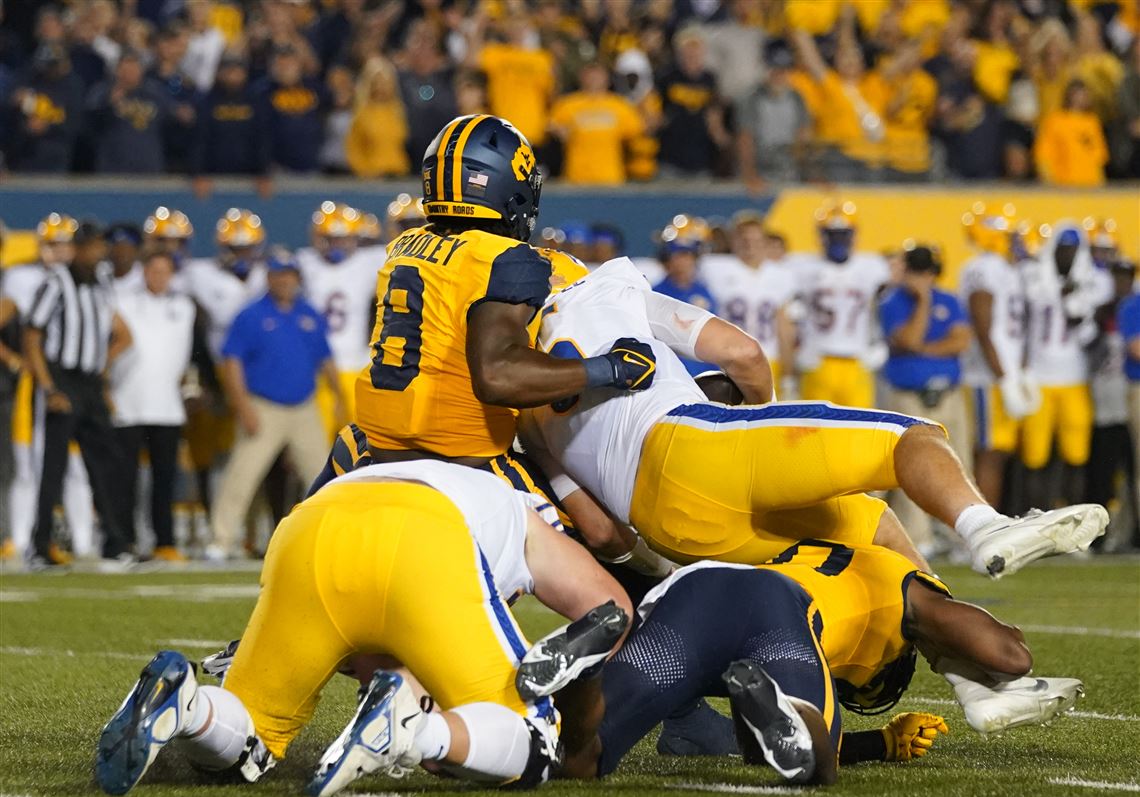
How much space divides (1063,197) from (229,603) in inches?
354

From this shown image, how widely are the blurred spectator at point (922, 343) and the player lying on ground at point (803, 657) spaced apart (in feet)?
24.6

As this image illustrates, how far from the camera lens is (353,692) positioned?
628cm

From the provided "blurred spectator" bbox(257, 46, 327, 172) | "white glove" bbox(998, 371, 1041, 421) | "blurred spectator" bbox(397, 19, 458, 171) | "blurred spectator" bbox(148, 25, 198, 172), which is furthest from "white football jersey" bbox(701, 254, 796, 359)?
"blurred spectator" bbox(148, 25, 198, 172)

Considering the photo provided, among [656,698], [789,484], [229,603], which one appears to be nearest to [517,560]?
[656,698]

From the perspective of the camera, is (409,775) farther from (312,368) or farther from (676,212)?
(676,212)

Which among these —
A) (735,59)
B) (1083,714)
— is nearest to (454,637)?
(1083,714)

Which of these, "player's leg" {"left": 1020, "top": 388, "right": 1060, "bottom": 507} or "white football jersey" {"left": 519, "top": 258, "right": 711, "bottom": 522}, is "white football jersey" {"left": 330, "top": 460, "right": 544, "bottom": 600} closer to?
"white football jersey" {"left": 519, "top": 258, "right": 711, "bottom": 522}

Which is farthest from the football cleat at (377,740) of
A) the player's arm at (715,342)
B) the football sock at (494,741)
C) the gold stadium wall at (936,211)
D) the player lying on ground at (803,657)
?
the gold stadium wall at (936,211)

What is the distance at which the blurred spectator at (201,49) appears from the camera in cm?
1453

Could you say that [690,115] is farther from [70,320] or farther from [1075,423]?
[70,320]

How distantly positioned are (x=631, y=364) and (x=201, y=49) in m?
10.3

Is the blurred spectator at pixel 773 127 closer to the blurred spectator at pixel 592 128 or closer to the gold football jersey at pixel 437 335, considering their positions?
the blurred spectator at pixel 592 128

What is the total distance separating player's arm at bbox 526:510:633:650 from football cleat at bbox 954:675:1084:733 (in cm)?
89

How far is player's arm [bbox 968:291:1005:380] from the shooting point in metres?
12.9
